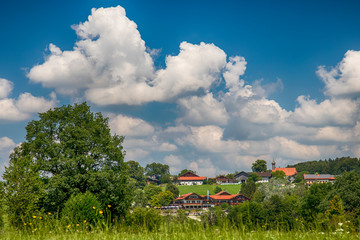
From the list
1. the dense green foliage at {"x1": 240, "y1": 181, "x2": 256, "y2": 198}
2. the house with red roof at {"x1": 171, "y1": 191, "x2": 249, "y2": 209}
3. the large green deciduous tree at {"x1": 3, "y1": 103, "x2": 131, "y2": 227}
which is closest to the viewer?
the large green deciduous tree at {"x1": 3, "y1": 103, "x2": 131, "y2": 227}

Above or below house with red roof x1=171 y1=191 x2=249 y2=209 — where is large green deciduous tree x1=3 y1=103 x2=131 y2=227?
above

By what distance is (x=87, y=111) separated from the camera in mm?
38000

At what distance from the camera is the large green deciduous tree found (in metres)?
32.2

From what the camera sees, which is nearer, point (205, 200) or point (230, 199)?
point (230, 199)

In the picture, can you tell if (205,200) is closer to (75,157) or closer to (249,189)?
(249,189)


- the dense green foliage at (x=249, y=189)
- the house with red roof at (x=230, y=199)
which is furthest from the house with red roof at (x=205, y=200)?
the dense green foliage at (x=249, y=189)

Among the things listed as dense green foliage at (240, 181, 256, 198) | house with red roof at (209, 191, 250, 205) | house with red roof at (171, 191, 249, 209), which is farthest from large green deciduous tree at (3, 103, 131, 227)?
dense green foliage at (240, 181, 256, 198)

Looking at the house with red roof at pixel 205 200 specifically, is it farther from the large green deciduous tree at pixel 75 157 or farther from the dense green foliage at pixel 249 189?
the large green deciduous tree at pixel 75 157

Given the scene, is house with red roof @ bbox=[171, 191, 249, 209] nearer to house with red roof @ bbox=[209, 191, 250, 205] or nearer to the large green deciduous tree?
house with red roof @ bbox=[209, 191, 250, 205]

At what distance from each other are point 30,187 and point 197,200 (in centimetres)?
13139

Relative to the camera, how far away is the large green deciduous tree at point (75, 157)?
106 feet

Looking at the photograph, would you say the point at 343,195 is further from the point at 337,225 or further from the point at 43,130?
the point at 337,225

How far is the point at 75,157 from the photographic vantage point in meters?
Answer: 33.6

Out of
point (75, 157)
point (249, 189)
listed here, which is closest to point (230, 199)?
point (249, 189)
